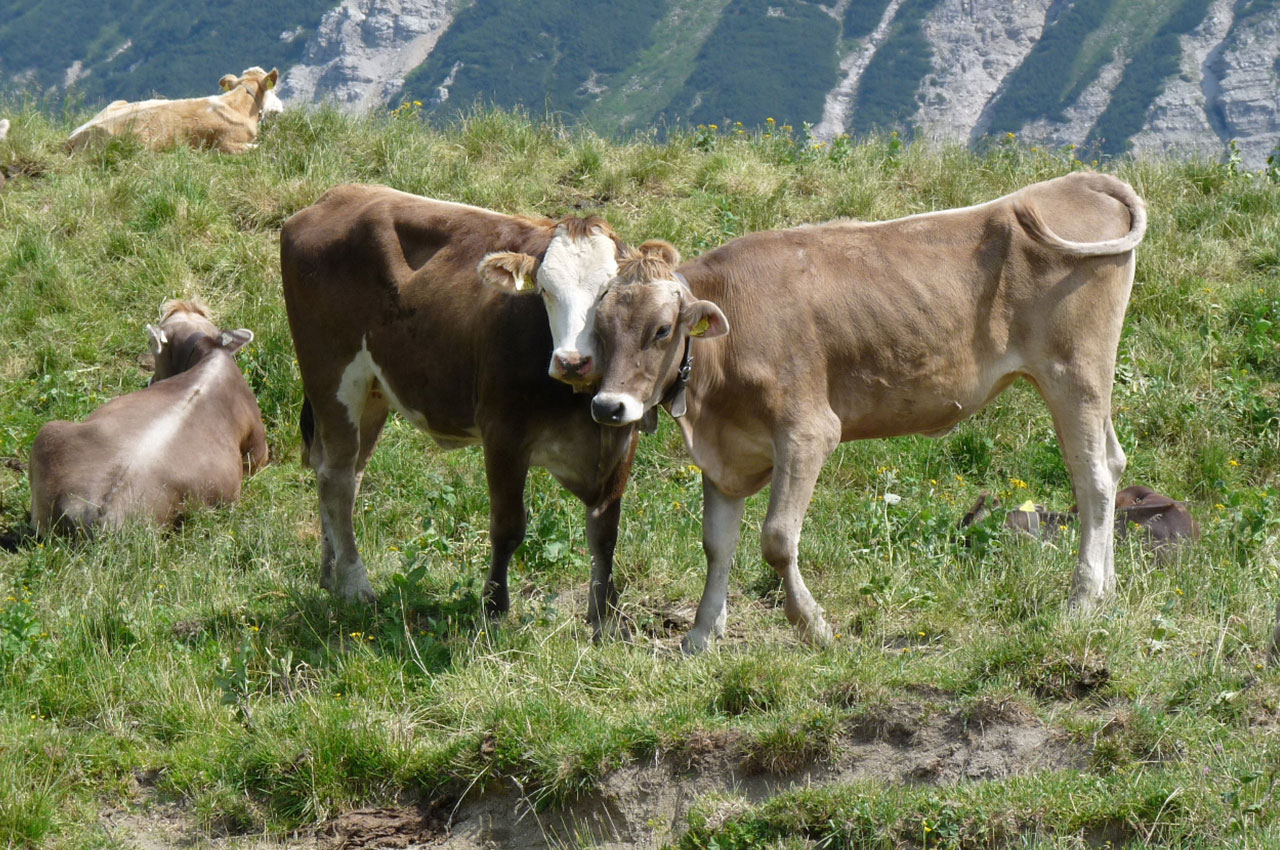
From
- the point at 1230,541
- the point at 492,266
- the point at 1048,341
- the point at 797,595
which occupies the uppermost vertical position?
the point at 492,266

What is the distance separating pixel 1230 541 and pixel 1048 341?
1789 mm

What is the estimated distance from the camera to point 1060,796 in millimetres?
5070

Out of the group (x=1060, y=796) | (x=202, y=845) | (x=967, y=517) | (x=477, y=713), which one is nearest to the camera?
(x=1060, y=796)

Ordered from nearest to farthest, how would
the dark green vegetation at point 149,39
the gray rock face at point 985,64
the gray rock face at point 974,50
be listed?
the gray rock face at point 985,64, the dark green vegetation at point 149,39, the gray rock face at point 974,50

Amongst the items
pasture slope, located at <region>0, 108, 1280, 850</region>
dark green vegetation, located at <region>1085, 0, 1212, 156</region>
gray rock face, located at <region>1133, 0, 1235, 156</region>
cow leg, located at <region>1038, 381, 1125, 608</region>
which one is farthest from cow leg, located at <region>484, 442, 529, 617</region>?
gray rock face, located at <region>1133, 0, 1235, 156</region>

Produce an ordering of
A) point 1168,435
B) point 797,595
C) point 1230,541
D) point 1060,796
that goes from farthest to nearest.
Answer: point 1168,435 → point 1230,541 → point 797,595 → point 1060,796

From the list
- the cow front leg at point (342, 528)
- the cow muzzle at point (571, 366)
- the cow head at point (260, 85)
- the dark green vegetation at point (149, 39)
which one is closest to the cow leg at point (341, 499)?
the cow front leg at point (342, 528)

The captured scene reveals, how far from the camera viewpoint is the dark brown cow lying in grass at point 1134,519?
785 centimetres

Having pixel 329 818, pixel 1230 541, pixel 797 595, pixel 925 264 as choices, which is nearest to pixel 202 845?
pixel 329 818

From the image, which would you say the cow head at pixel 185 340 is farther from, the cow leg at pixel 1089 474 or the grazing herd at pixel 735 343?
the cow leg at pixel 1089 474

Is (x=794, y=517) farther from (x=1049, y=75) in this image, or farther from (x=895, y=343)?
(x=1049, y=75)

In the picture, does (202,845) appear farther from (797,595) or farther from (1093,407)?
(1093,407)

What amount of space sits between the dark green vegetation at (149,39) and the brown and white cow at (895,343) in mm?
100489

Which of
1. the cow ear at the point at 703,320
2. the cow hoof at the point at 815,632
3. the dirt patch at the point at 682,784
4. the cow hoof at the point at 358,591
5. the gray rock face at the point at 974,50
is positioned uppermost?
the cow ear at the point at 703,320
